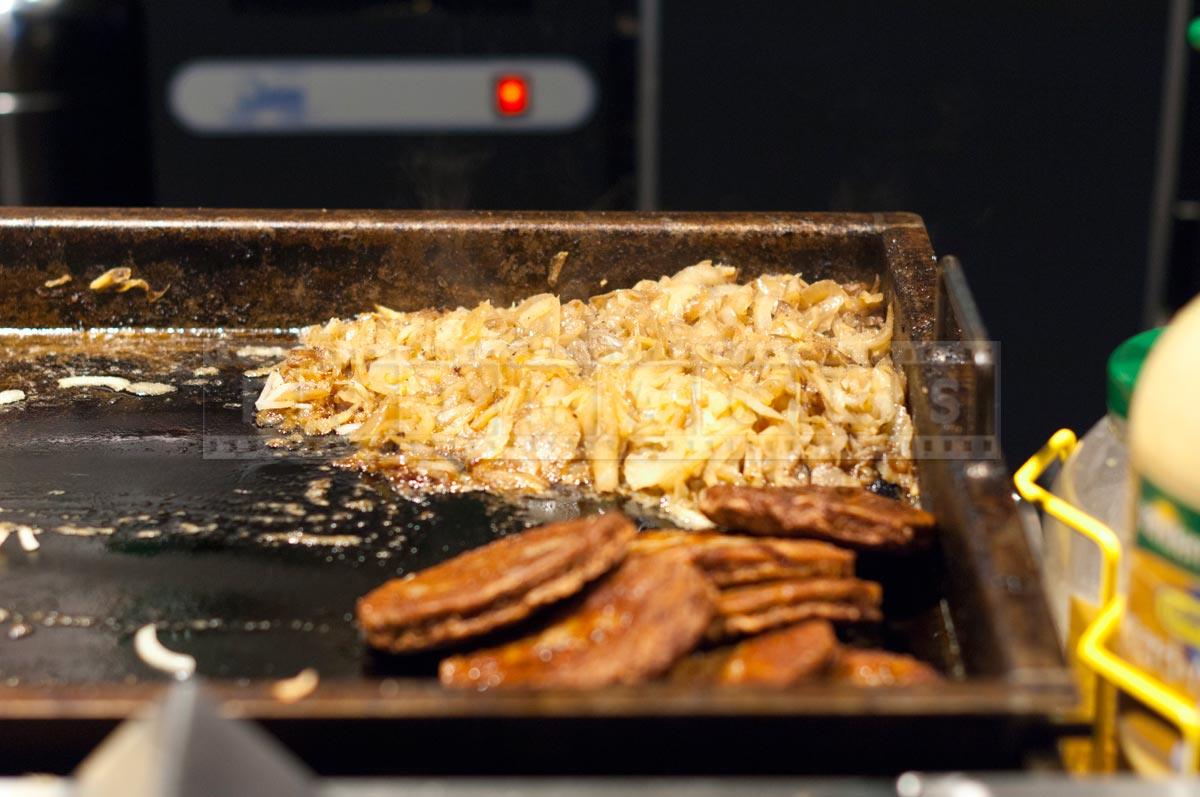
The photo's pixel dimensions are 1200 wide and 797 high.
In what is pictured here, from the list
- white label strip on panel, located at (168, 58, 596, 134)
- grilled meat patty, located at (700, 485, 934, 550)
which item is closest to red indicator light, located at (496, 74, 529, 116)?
white label strip on panel, located at (168, 58, 596, 134)

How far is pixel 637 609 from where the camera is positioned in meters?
1.40

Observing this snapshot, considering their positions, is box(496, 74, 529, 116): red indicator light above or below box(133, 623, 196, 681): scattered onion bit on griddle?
above

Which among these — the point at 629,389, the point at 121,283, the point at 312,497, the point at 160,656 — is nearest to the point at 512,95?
the point at 121,283

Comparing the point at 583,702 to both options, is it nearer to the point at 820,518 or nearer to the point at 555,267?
the point at 820,518

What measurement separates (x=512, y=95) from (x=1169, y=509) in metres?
3.44

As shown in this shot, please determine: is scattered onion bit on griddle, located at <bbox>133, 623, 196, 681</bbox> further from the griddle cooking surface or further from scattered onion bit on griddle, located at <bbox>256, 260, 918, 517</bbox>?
scattered onion bit on griddle, located at <bbox>256, 260, 918, 517</bbox>

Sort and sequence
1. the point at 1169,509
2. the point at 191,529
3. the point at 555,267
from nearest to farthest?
1. the point at 1169,509
2. the point at 191,529
3. the point at 555,267

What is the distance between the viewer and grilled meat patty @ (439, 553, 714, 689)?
1308 millimetres

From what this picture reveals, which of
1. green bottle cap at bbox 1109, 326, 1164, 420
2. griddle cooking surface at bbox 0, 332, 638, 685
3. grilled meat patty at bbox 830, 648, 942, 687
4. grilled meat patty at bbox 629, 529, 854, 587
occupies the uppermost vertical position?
green bottle cap at bbox 1109, 326, 1164, 420

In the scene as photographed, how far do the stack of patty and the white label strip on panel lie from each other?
284 centimetres

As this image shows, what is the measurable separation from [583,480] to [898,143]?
8.03 feet

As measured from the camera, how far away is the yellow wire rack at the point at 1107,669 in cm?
112

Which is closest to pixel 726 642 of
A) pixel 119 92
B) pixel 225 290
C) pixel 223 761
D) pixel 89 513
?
pixel 223 761

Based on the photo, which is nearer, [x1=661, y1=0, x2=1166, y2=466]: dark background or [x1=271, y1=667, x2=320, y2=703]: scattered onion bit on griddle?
[x1=271, y1=667, x2=320, y2=703]: scattered onion bit on griddle
